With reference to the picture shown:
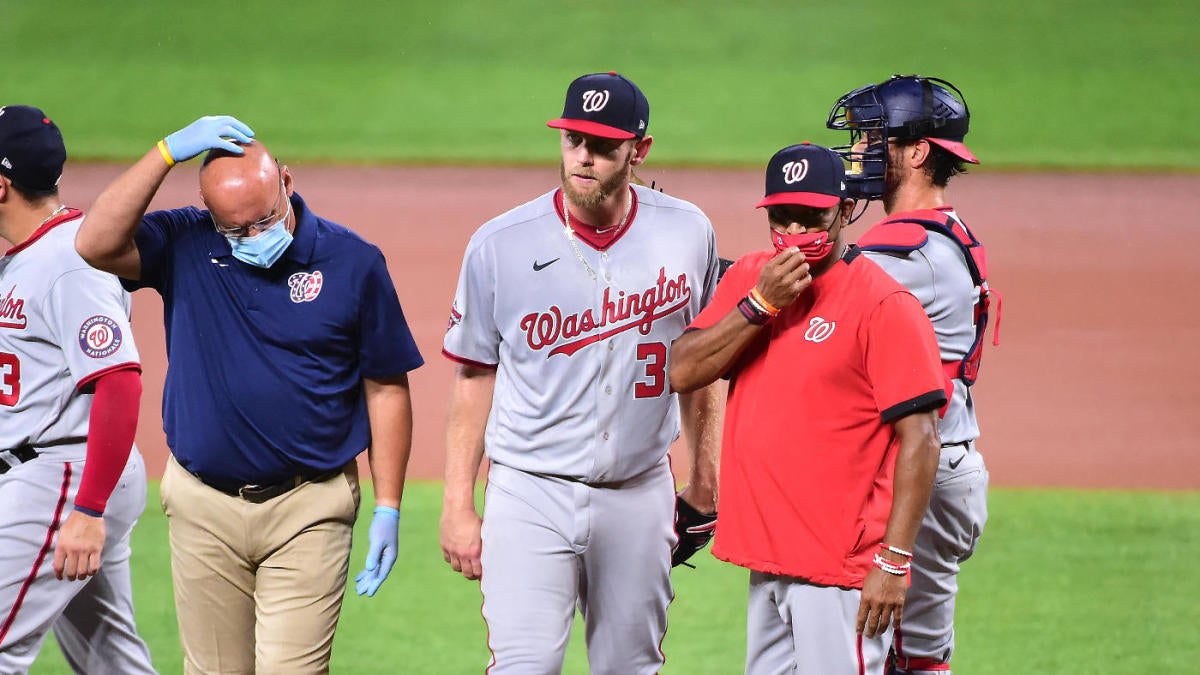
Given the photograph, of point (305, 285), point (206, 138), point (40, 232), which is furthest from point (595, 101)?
point (40, 232)

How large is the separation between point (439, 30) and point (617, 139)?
17691mm

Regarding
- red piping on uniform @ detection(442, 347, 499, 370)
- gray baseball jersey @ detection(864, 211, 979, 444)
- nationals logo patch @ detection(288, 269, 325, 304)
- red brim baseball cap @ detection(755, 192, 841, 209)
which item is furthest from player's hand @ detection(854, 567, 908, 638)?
nationals logo patch @ detection(288, 269, 325, 304)

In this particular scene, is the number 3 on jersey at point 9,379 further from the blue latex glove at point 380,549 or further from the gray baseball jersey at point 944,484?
the gray baseball jersey at point 944,484

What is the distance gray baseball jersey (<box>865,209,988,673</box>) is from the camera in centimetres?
463

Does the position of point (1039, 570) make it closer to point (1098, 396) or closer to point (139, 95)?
point (1098, 396)

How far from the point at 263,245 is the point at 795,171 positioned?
157 cm

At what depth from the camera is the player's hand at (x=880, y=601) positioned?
377 centimetres

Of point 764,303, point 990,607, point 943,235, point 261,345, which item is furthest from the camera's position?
point 990,607

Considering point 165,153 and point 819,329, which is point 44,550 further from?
point 819,329

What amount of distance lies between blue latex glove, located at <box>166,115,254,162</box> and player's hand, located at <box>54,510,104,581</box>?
1.15 meters

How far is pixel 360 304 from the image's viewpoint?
434cm

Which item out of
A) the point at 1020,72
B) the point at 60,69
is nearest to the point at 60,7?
the point at 60,69

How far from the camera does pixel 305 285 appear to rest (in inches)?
169

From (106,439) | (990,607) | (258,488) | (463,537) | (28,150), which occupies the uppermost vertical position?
(28,150)
